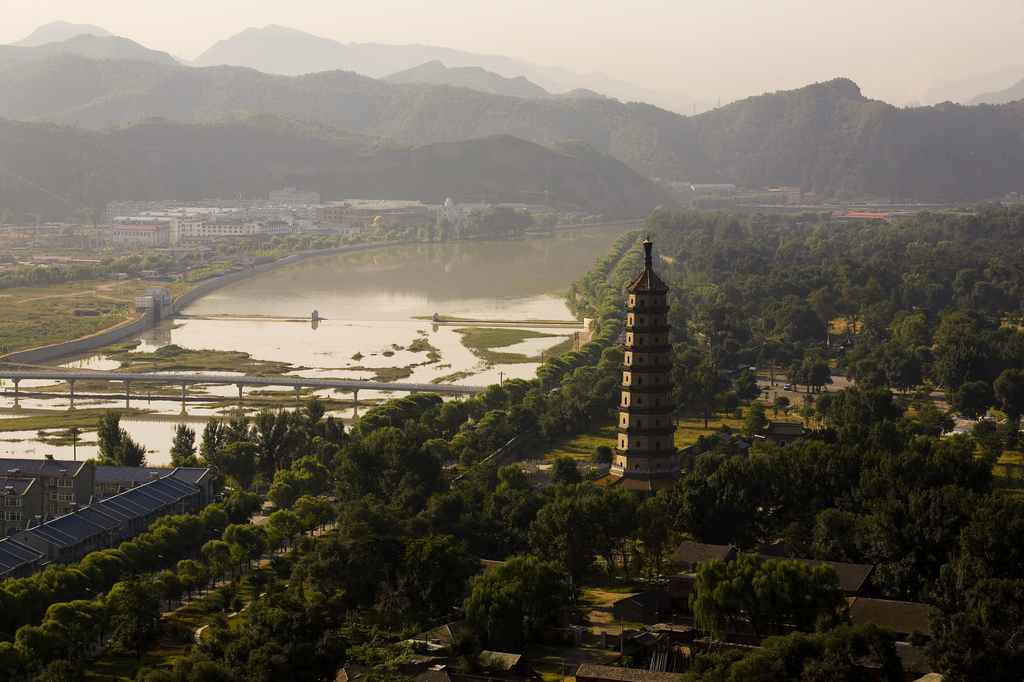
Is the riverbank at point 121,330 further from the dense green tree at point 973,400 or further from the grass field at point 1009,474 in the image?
the grass field at point 1009,474

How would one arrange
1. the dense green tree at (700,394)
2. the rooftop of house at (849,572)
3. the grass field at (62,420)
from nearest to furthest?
the rooftop of house at (849,572), the dense green tree at (700,394), the grass field at (62,420)

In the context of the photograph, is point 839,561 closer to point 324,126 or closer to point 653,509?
point 653,509

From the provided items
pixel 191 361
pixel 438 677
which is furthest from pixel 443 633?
pixel 191 361

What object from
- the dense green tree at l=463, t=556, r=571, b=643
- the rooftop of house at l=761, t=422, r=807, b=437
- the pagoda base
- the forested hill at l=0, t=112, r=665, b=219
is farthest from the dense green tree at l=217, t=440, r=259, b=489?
the forested hill at l=0, t=112, r=665, b=219

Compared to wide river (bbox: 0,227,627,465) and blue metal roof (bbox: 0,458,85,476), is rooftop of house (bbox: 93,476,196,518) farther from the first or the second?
wide river (bbox: 0,227,627,465)

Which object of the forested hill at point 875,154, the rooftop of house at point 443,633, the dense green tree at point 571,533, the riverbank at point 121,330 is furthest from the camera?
the forested hill at point 875,154

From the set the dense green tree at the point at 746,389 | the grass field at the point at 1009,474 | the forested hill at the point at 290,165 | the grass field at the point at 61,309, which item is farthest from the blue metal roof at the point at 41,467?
the forested hill at the point at 290,165

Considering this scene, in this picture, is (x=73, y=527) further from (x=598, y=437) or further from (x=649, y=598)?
(x=598, y=437)
